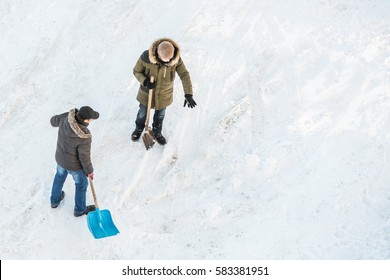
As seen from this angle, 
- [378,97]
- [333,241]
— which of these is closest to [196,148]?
[333,241]

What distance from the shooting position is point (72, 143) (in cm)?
554

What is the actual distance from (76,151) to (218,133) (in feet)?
7.68

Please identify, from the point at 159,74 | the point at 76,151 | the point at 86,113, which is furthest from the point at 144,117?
the point at 86,113

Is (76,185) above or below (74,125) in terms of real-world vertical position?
below

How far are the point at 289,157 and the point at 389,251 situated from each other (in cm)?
185

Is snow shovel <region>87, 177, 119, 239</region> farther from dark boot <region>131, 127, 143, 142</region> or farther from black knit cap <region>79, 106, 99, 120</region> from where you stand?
dark boot <region>131, 127, 143, 142</region>

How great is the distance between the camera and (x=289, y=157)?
6574 millimetres

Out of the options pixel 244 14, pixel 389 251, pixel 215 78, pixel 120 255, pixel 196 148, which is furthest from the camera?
pixel 244 14

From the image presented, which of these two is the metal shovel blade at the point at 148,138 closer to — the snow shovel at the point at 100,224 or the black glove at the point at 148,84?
the black glove at the point at 148,84

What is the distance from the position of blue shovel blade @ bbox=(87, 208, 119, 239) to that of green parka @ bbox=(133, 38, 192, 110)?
1719mm

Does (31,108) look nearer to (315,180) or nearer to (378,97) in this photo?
(315,180)

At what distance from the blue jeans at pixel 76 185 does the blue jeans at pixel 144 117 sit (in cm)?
132

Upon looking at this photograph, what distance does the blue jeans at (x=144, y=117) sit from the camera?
6703 mm

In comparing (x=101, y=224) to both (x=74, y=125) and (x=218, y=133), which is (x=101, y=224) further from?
(x=218, y=133)
